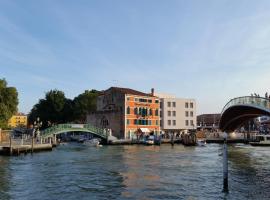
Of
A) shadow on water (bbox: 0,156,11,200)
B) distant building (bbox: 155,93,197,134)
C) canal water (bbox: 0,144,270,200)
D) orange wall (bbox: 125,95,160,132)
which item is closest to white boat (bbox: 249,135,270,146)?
distant building (bbox: 155,93,197,134)

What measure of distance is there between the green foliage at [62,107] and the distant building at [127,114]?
14994 mm

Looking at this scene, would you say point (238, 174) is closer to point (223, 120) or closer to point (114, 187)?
point (114, 187)

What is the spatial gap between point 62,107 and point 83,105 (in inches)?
201

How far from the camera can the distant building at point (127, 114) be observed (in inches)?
3093

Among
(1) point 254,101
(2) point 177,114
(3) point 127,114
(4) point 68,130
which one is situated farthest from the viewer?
(2) point 177,114

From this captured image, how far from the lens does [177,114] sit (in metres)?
91.9

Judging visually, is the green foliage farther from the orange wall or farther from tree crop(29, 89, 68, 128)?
the orange wall

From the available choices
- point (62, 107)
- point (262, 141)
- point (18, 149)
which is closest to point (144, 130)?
point (262, 141)

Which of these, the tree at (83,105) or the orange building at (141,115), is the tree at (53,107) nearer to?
the tree at (83,105)

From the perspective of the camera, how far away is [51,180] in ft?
81.1

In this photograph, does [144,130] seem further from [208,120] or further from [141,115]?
[208,120]

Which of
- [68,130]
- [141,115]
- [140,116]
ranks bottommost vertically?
[68,130]

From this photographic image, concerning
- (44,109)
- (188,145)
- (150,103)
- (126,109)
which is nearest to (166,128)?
(150,103)

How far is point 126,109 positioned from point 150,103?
22.0 ft
